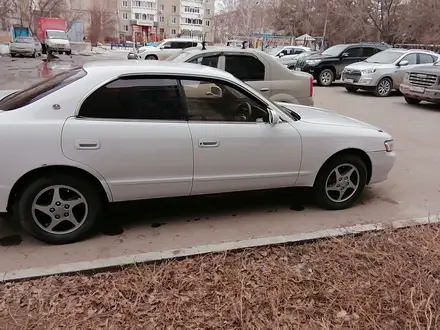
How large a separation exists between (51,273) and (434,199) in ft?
14.3

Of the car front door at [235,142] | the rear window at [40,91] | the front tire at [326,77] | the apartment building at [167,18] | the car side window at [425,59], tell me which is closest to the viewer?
the rear window at [40,91]

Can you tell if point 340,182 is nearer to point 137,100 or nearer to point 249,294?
point 249,294

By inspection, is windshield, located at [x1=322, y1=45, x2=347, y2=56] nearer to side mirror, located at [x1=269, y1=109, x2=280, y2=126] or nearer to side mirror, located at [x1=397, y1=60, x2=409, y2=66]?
side mirror, located at [x1=397, y1=60, x2=409, y2=66]

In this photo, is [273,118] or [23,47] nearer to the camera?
[273,118]

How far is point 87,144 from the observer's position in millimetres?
3244

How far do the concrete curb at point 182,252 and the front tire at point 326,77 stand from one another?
45.9 feet

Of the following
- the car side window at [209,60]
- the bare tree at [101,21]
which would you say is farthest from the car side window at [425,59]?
the bare tree at [101,21]

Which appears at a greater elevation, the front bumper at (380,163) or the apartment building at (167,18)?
the apartment building at (167,18)

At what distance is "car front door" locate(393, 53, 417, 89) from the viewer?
14.3 m

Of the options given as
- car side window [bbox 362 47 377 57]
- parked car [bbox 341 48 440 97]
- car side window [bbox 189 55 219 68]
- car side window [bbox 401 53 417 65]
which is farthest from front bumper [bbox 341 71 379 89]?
car side window [bbox 189 55 219 68]

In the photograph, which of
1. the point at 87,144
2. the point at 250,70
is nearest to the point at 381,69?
the point at 250,70

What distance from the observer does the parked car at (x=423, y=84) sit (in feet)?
36.4

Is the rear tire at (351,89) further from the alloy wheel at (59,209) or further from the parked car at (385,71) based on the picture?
the alloy wheel at (59,209)

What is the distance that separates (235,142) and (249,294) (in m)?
→ 1.45
